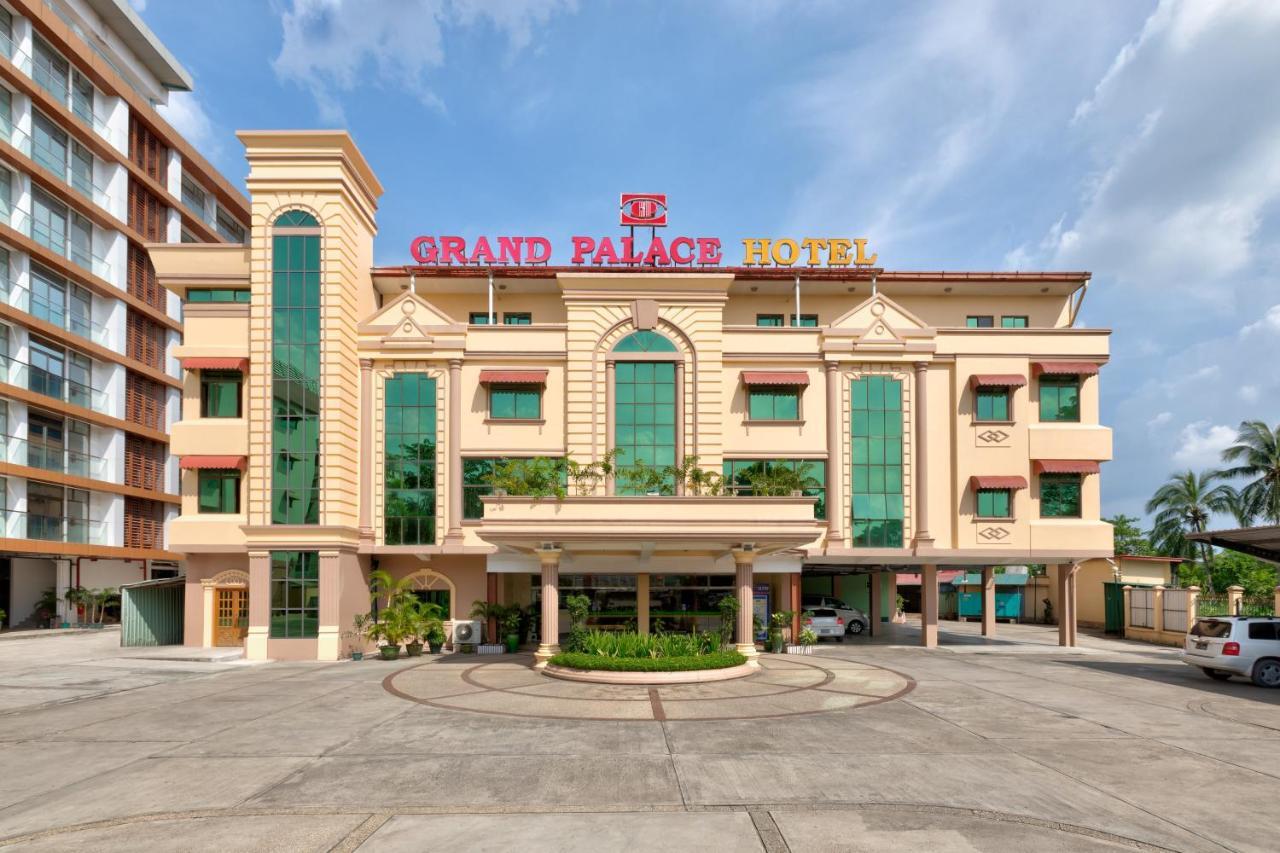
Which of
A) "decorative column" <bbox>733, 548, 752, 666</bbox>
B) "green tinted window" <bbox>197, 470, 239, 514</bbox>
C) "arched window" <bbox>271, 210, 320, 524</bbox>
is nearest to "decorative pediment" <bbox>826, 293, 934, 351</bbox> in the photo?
"decorative column" <bbox>733, 548, 752, 666</bbox>

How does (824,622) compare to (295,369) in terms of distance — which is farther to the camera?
(824,622)

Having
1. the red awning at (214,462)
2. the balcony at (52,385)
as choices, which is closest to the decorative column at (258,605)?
the red awning at (214,462)

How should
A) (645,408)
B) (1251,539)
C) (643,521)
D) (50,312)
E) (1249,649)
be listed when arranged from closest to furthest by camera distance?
(1249,649), (1251,539), (643,521), (645,408), (50,312)

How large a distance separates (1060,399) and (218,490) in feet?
111

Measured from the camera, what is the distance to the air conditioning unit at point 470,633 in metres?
30.3

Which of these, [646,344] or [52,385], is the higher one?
[646,344]

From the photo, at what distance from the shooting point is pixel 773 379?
32.1 meters

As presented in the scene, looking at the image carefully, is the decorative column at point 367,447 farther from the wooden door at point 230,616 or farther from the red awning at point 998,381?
the red awning at point 998,381

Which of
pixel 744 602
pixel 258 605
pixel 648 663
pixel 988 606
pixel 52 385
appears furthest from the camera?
pixel 52 385

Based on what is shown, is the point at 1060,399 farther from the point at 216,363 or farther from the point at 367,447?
the point at 216,363

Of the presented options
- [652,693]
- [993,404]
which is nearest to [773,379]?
[993,404]

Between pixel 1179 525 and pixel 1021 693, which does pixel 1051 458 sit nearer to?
pixel 1021 693

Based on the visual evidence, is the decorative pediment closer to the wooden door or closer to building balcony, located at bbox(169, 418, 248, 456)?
building balcony, located at bbox(169, 418, 248, 456)

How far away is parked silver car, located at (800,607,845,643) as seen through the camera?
3403 cm
